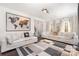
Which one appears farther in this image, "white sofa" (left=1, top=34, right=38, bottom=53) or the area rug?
the area rug

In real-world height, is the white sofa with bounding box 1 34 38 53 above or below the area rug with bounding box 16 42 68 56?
above

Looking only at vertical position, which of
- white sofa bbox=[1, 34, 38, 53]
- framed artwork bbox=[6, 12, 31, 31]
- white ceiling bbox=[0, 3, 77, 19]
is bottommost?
white sofa bbox=[1, 34, 38, 53]

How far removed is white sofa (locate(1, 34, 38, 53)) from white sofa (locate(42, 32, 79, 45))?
315 millimetres

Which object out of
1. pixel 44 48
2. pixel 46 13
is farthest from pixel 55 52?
pixel 46 13

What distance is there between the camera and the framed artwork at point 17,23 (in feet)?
6.61

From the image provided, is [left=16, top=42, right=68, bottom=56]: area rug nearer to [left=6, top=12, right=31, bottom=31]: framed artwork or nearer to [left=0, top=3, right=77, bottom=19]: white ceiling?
[left=6, top=12, right=31, bottom=31]: framed artwork

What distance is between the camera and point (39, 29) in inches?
85.9

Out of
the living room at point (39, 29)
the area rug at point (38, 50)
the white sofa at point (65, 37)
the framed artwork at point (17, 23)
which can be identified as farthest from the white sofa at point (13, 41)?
the white sofa at point (65, 37)

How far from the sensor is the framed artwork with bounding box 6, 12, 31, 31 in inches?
79.4

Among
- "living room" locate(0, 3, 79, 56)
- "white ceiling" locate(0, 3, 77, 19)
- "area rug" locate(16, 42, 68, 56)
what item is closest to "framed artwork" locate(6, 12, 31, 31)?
"living room" locate(0, 3, 79, 56)

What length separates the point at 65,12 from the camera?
2.09 meters

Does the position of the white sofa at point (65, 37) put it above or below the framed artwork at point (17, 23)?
below

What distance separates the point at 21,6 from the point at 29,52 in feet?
3.56

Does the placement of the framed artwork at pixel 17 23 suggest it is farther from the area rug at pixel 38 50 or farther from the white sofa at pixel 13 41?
the area rug at pixel 38 50
